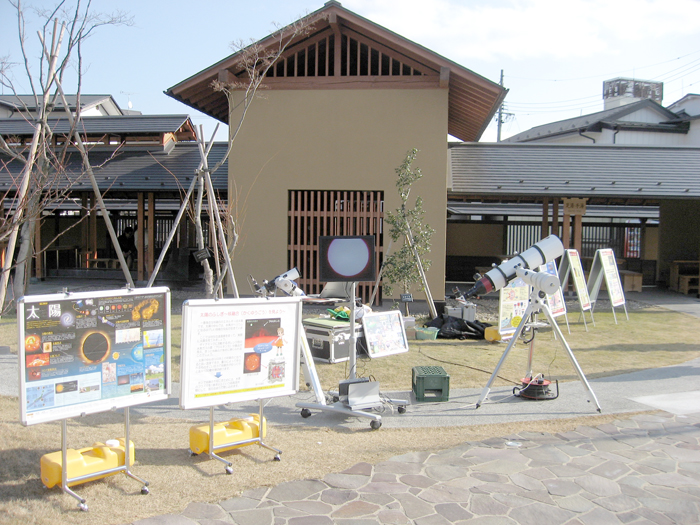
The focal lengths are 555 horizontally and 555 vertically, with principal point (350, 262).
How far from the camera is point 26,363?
3760mm

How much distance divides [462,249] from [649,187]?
7447 mm

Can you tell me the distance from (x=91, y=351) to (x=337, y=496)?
6.90ft

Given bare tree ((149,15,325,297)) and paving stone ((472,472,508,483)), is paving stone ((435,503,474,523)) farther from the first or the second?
bare tree ((149,15,325,297))

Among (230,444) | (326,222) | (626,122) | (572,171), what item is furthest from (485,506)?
(626,122)

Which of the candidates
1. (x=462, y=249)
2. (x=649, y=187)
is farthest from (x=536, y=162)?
(x=462, y=249)

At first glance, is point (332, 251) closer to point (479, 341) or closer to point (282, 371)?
point (282, 371)

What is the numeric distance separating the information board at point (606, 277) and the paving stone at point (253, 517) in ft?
33.1

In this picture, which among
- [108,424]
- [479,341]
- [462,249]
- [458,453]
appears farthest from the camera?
[462,249]

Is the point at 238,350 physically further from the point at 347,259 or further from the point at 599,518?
the point at 599,518

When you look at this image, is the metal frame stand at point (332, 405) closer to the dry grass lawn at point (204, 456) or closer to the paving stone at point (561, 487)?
the dry grass lawn at point (204, 456)

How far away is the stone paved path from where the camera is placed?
382 centimetres

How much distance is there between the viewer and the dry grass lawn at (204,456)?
12.7ft

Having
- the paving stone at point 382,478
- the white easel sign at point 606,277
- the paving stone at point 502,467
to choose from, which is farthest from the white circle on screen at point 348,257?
the white easel sign at point 606,277

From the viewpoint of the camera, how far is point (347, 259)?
20.4 ft
